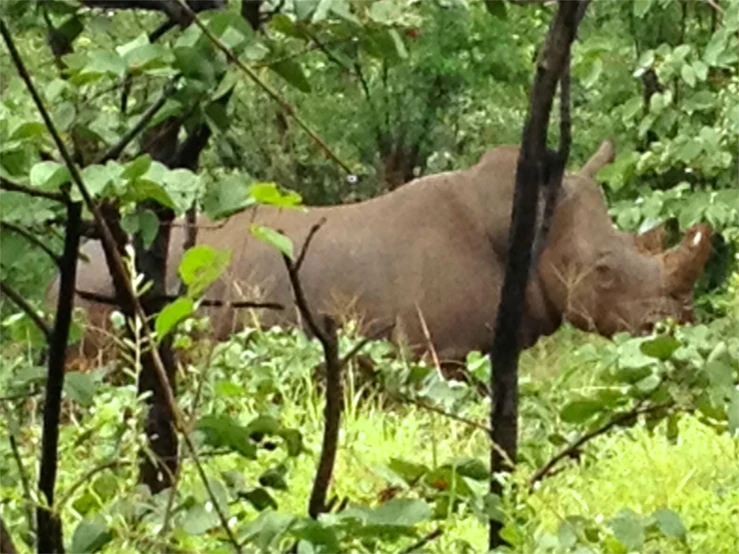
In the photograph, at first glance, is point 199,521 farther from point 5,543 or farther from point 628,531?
point 628,531

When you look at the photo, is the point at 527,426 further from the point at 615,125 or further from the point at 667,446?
the point at 615,125

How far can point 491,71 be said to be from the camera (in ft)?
29.4

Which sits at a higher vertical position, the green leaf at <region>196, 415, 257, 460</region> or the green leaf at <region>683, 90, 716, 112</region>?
the green leaf at <region>683, 90, 716, 112</region>

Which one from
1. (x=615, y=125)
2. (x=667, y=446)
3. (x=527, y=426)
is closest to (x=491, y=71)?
(x=615, y=125)

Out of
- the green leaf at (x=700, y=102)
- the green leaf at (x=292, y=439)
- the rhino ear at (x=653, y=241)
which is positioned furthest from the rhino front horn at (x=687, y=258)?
the green leaf at (x=292, y=439)

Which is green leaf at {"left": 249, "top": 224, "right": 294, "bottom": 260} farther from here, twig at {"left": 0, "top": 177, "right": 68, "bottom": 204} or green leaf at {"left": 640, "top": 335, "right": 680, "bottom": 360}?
green leaf at {"left": 640, "top": 335, "right": 680, "bottom": 360}

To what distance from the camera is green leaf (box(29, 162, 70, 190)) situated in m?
0.91

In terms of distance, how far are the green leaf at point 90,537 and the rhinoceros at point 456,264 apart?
15.3ft

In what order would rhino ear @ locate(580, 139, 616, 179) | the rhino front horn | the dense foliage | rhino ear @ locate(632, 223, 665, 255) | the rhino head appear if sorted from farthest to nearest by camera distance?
1. rhino ear @ locate(632, 223, 665, 255)
2. the rhino front horn
3. rhino ear @ locate(580, 139, 616, 179)
4. the rhino head
5. the dense foliage

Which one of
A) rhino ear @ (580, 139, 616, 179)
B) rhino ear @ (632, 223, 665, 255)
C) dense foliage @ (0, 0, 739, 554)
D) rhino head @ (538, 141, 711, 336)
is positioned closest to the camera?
dense foliage @ (0, 0, 739, 554)

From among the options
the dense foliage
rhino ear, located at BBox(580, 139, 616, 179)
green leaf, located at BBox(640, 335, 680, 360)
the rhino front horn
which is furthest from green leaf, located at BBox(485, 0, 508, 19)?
the rhino front horn

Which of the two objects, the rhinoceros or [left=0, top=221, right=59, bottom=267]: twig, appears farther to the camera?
the rhinoceros

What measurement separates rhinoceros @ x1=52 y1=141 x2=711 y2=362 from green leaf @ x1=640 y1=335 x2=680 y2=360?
443 centimetres

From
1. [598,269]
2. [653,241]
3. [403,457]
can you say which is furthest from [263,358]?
[653,241]
